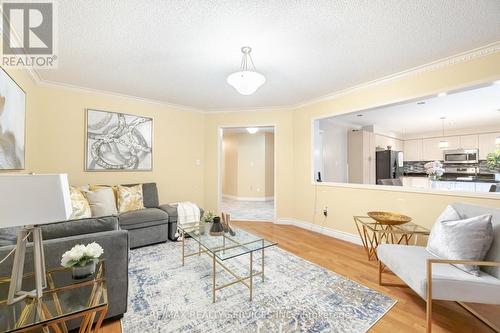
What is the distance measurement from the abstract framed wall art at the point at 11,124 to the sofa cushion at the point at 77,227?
102cm

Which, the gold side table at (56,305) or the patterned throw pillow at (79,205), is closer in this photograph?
the gold side table at (56,305)

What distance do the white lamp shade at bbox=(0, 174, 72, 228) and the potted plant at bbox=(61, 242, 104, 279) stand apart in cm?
33

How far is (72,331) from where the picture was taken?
154 centimetres

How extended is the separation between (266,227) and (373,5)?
3.70 metres

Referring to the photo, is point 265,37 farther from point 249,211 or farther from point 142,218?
point 249,211

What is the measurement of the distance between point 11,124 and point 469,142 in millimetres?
9569

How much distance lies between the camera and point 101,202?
3059 mm

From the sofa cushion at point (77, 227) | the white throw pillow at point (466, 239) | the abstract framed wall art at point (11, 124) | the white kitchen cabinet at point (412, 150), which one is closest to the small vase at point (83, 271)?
the sofa cushion at point (77, 227)

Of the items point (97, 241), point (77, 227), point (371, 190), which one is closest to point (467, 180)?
point (371, 190)

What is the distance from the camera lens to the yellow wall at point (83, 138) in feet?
10.3

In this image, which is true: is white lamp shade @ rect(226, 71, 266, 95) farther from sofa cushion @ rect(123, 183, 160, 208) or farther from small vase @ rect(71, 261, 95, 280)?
sofa cushion @ rect(123, 183, 160, 208)

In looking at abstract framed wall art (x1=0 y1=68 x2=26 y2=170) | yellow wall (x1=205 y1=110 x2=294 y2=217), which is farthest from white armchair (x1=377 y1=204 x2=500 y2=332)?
abstract framed wall art (x1=0 y1=68 x2=26 y2=170)

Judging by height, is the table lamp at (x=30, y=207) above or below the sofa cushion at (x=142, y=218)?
above

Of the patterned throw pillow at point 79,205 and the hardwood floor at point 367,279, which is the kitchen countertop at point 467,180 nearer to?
the hardwood floor at point 367,279
